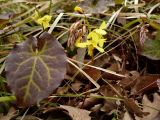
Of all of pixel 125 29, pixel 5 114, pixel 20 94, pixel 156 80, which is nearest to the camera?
pixel 20 94

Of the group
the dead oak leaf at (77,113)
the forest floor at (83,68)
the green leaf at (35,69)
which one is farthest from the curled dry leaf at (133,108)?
the green leaf at (35,69)

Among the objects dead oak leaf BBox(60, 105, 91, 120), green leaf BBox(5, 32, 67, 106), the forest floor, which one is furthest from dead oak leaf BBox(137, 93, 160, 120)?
green leaf BBox(5, 32, 67, 106)

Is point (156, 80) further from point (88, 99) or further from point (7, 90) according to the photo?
point (7, 90)

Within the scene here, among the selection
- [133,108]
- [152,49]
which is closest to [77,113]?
[133,108]

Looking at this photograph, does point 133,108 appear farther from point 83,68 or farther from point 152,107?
point 83,68

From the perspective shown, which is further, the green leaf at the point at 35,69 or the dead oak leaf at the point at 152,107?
the dead oak leaf at the point at 152,107

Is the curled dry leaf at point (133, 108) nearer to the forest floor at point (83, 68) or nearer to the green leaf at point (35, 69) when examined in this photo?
the forest floor at point (83, 68)

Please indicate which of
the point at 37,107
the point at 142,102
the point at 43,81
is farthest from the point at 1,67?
the point at 142,102
